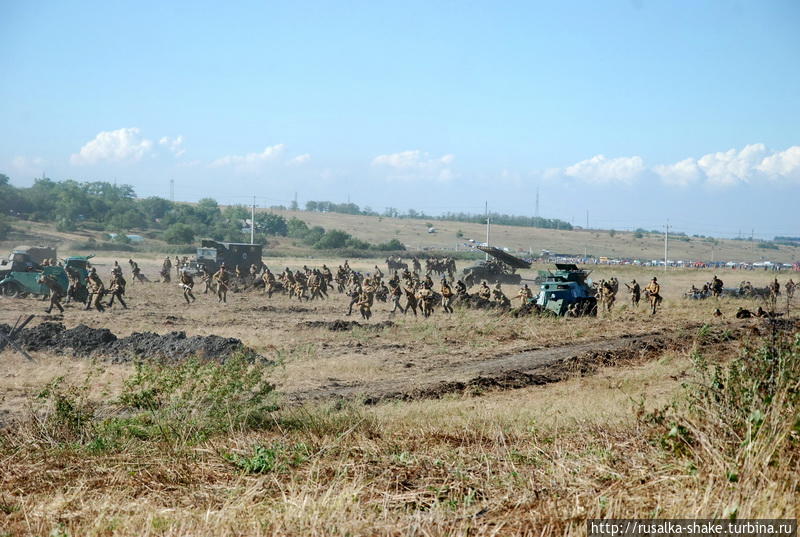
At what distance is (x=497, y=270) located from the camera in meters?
43.0

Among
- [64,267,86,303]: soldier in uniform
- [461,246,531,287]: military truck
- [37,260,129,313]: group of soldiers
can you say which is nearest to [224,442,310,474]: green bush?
[37,260,129,313]: group of soldiers

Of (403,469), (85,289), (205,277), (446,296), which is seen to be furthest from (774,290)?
(205,277)

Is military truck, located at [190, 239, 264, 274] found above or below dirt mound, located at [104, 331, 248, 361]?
above

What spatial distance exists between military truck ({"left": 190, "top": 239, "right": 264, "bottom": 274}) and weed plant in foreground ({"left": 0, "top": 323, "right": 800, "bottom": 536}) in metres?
29.6

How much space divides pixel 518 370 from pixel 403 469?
32.4 ft

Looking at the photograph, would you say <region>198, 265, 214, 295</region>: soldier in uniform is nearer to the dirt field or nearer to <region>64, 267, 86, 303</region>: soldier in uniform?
→ <region>64, 267, 86, 303</region>: soldier in uniform

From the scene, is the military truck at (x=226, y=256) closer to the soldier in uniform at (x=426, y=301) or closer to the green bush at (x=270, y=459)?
the soldier in uniform at (x=426, y=301)

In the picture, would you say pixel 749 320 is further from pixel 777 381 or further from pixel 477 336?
pixel 777 381

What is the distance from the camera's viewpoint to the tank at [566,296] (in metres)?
24.3

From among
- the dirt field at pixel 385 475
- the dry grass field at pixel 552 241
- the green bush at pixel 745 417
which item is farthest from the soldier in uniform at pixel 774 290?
the dry grass field at pixel 552 241

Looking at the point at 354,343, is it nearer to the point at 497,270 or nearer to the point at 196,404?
the point at 196,404

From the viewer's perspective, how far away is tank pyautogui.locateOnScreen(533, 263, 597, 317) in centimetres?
2433

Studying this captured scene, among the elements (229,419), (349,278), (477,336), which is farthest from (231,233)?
(229,419)

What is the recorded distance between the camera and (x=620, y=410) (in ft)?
30.0
